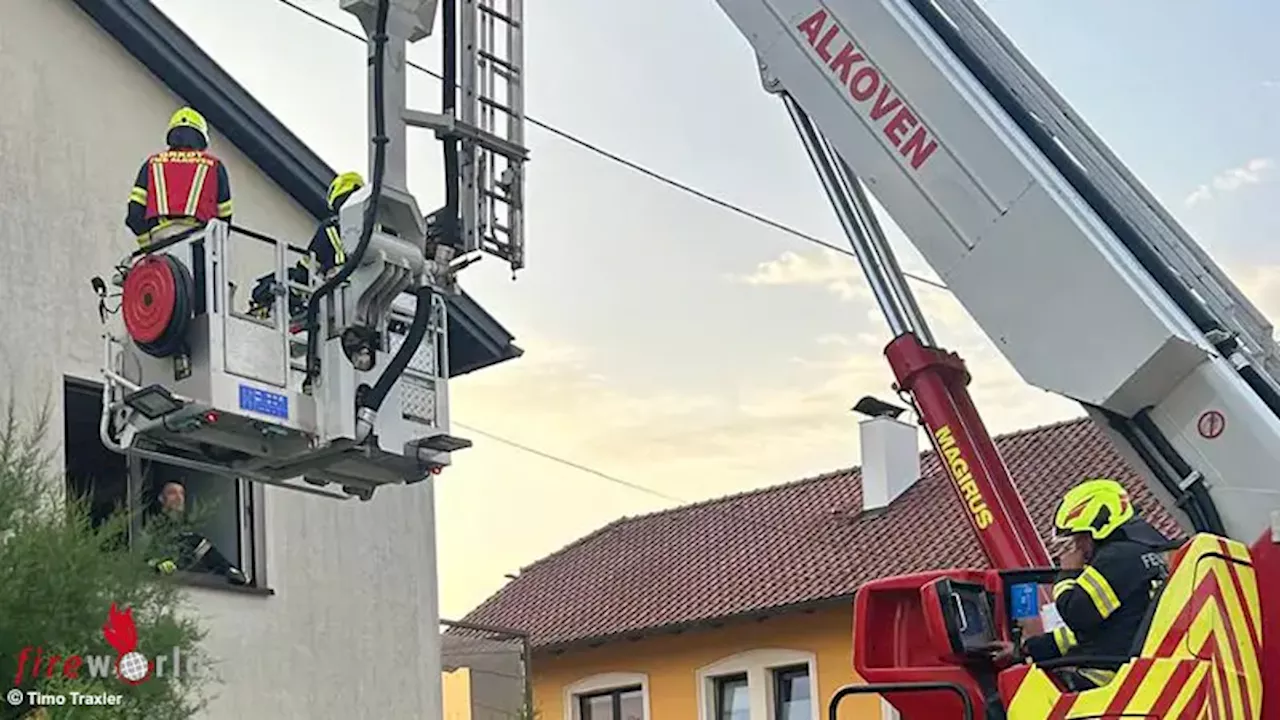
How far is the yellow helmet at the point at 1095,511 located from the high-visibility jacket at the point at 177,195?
14.7 ft

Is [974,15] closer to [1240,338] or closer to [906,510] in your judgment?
[1240,338]

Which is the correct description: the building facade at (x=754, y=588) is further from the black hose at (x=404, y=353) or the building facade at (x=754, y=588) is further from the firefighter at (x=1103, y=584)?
the firefighter at (x=1103, y=584)

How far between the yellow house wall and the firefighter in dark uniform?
1630 centimetres

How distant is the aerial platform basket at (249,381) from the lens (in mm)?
8711

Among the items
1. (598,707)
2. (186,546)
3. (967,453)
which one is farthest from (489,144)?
(598,707)

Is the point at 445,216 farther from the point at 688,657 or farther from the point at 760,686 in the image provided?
the point at 688,657

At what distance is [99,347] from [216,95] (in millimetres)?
2538

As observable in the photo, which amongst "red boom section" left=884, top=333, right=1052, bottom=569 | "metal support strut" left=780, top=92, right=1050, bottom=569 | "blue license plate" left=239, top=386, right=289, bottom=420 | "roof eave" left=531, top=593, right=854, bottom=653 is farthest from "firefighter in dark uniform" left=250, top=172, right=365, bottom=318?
"roof eave" left=531, top=593, right=854, bottom=653

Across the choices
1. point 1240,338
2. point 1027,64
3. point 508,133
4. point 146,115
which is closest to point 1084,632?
point 1240,338

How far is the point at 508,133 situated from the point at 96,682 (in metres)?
3.61

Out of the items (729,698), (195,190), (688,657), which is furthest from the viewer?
(688,657)

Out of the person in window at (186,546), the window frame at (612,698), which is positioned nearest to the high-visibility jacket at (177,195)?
the person in window at (186,546)

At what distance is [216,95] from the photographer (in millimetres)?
15883

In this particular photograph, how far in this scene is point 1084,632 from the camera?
23.6 feet
